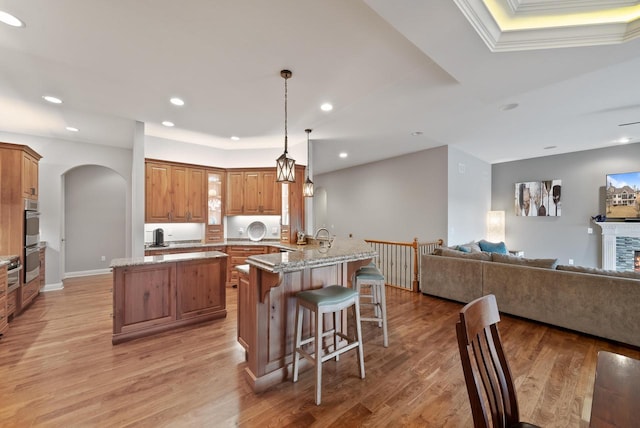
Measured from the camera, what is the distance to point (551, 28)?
6.75ft

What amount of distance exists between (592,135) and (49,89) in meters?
8.26

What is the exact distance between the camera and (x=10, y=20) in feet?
6.43

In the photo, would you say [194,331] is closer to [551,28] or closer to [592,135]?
[551,28]

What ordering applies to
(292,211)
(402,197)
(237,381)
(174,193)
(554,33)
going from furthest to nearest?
(402,197)
(292,211)
(174,193)
(237,381)
(554,33)

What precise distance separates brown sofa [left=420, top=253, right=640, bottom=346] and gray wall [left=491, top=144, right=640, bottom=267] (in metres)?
3.70

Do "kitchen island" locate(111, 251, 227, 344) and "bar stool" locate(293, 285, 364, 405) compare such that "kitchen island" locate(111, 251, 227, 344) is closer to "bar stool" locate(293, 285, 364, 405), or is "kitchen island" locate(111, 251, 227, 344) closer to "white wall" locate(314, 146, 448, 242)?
"bar stool" locate(293, 285, 364, 405)

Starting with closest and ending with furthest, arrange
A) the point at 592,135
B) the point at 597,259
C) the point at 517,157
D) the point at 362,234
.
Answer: the point at 592,135, the point at 597,259, the point at 517,157, the point at 362,234

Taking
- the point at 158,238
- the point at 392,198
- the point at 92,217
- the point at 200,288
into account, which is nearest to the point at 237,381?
the point at 200,288

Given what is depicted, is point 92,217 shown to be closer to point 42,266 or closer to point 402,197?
point 42,266

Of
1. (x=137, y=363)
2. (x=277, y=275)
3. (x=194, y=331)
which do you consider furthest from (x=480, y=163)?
(x=137, y=363)

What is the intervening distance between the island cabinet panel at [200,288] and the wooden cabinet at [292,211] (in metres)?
1.76

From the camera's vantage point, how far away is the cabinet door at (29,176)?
3.76 m

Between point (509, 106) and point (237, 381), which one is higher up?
point (509, 106)

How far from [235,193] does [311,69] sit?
3359mm
